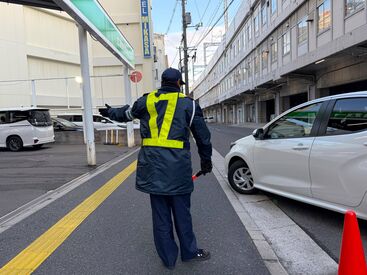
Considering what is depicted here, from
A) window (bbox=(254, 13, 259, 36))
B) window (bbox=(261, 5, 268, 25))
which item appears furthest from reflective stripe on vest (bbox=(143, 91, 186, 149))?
window (bbox=(254, 13, 259, 36))

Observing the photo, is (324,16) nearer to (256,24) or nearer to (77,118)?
(77,118)

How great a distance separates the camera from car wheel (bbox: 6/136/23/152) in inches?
588

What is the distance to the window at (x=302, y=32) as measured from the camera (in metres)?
23.6

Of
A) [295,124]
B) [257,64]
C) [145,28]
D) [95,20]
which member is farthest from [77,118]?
[257,64]

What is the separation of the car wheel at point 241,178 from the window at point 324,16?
17.4m

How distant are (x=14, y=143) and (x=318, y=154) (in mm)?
14008

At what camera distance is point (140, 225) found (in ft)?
15.4

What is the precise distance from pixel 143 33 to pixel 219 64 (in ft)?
123

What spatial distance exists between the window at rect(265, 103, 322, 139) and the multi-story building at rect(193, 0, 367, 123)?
38.7 feet

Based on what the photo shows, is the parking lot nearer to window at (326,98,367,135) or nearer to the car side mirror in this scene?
the car side mirror

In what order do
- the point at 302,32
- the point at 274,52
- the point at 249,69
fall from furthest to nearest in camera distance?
1. the point at 249,69
2. the point at 274,52
3. the point at 302,32

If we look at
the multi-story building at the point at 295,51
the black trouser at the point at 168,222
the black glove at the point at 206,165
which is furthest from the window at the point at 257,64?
the black trouser at the point at 168,222

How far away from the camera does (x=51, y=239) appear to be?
425 cm

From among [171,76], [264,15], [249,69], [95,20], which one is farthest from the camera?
[249,69]
